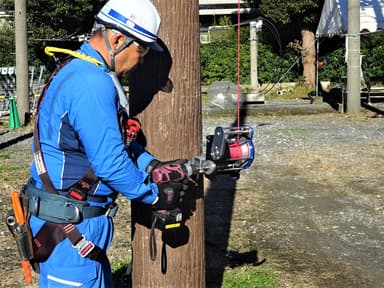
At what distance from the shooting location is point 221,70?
2689 centimetres

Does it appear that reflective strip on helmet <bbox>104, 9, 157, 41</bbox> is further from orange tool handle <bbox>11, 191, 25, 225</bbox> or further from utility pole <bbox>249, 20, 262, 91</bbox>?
utility pole <bbox>249, 20, 262, 91</bbox>

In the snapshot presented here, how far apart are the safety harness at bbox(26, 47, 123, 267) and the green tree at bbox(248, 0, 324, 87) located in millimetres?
22487

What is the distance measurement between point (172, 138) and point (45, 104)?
30.9 inches

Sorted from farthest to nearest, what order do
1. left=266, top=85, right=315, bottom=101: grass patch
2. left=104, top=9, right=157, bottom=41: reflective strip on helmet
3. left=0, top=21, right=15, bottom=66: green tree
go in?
left=0, top=21, right=15, bottom=66: green tree
left=266, top=85, right=315, bottom=101: grass patch
left=104, top=9, right=157, bottom=41: reflective strip on helmet

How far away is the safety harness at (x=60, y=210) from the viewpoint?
2.84 meters

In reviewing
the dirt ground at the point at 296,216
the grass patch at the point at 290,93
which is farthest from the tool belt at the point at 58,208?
the grass patch at the point at 290,93

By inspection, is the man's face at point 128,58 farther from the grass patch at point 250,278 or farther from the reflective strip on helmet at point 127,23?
the grass patch at point 250,278

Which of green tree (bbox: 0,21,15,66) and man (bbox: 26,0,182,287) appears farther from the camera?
green tree (bbox: 0,21,15,66)

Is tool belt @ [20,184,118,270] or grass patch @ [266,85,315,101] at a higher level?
tool belt @ [20,184,118,270]

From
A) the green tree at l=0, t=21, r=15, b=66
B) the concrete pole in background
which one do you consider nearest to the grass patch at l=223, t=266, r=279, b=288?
the concrete pole in background

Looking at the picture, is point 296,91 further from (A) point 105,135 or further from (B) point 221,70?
(A) point 105,135

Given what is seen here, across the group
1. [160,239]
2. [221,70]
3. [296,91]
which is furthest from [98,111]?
[221,70]

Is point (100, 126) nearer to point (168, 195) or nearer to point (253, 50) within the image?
point (168, 195)

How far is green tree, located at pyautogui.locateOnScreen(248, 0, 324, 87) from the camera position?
2444 cm
